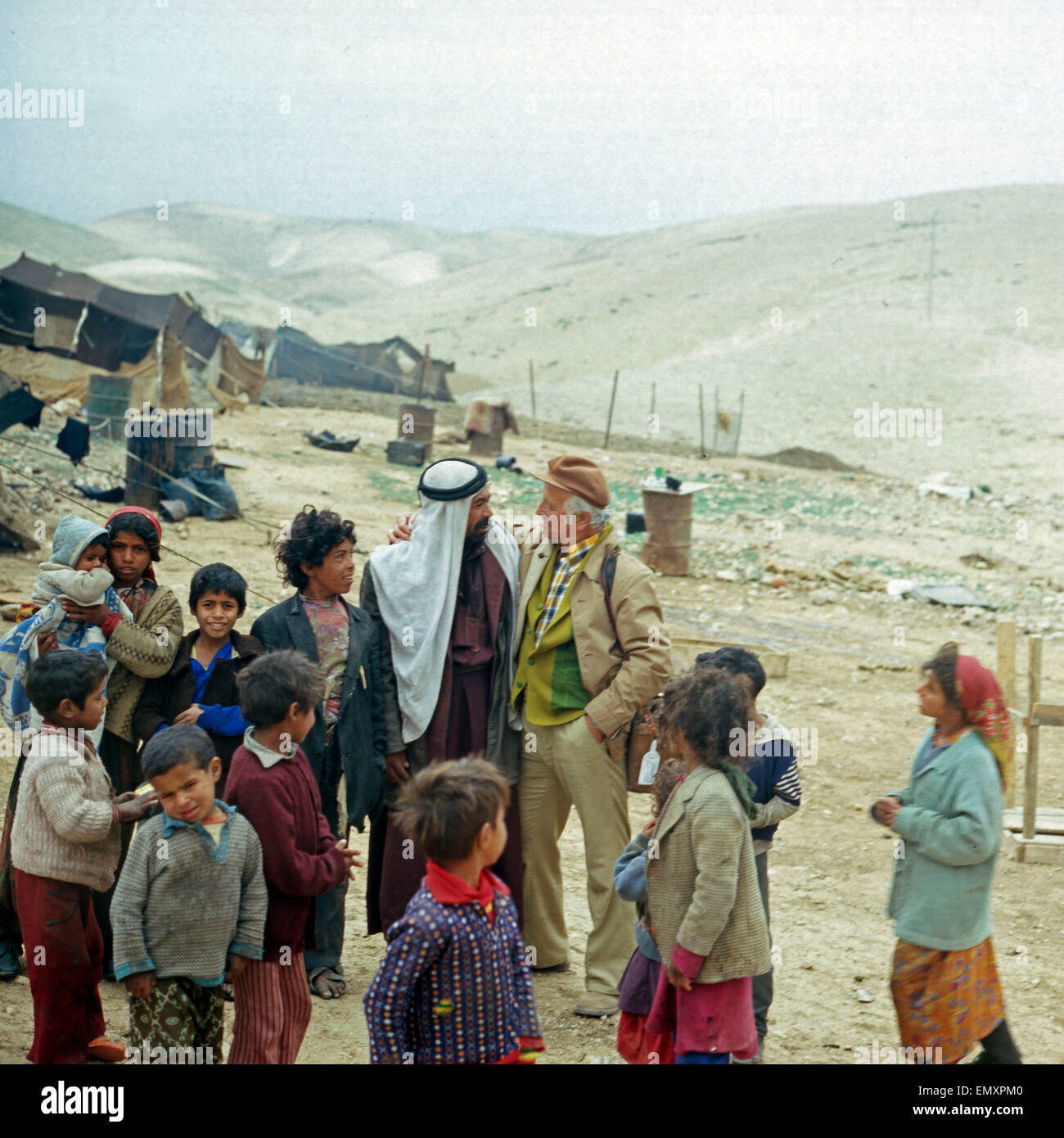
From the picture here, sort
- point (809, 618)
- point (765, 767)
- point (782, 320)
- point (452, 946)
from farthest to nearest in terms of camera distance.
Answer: point (782, 320), point (809, 618), point (765, 767), point (452, 946)

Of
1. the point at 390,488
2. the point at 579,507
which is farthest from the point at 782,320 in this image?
the point at 579,507

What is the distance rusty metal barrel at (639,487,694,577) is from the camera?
12.1 meters

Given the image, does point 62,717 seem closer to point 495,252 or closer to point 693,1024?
point 693,1024

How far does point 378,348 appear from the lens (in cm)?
3319

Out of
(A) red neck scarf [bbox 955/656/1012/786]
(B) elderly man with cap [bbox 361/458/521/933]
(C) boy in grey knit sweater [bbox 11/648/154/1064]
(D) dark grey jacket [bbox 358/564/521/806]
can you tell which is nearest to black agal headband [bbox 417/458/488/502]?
(B) elderly man with cap [bbox 361/458/521/933]

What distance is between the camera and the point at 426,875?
2.84 m

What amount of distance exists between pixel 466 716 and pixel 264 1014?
1277 millimetres

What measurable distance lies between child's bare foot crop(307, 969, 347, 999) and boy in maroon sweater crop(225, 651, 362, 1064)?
83 cm

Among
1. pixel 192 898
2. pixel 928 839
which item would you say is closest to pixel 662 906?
pixel 928 839

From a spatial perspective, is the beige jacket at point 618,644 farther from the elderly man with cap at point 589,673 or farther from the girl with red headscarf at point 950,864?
the girl with red headscarf at point 950,864

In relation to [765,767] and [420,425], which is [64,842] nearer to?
[765,767]

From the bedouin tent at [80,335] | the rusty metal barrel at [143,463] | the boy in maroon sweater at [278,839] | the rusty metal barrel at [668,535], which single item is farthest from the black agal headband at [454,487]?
the bedouin tent at [80,335]

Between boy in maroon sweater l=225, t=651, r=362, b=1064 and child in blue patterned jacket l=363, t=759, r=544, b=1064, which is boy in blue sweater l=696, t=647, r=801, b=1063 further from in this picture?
boy in maroon sweater l=225, t=651, r=362, b=1064

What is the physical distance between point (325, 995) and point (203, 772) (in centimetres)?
143
